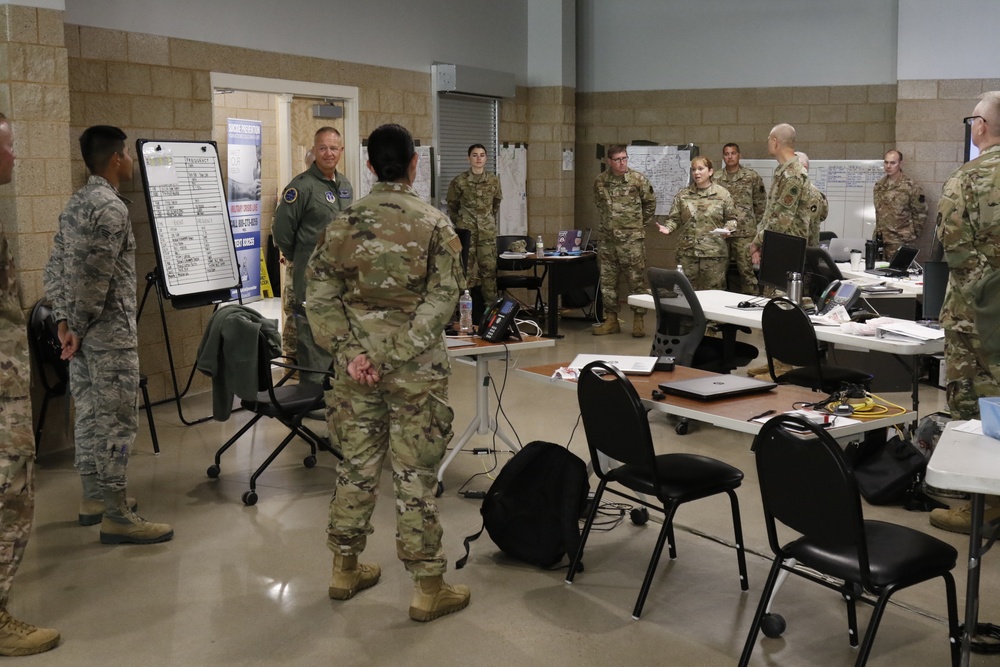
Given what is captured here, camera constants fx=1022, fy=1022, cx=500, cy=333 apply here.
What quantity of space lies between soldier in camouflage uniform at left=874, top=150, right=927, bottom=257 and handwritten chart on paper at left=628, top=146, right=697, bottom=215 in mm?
2063

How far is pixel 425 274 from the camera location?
11.3 ft

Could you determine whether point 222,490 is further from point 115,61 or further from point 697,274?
point 697,274

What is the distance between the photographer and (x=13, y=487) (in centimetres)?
322

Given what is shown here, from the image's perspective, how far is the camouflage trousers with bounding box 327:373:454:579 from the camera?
350 cm

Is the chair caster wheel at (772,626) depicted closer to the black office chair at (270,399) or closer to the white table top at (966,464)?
the white table top at (966,464)

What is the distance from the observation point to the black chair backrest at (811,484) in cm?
273

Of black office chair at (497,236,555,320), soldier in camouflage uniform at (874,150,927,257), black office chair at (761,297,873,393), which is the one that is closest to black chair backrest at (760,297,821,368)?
black office chair at (761,297,873,393)

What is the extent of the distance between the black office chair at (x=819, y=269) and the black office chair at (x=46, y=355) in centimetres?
412

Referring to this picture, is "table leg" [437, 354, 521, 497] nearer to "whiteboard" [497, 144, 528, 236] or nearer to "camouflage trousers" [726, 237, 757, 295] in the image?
"camouflage trousers" [726, 237, 757, 295]

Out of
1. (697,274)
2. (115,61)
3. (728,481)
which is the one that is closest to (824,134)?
(697,274)

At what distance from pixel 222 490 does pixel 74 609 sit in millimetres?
1388

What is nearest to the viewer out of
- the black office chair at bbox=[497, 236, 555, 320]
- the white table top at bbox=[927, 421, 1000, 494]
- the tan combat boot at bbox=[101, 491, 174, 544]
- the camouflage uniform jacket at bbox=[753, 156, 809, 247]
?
the white table top at bbox=[927, 421, 1000, 494]

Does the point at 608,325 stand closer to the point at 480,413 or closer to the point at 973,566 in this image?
the point at 480,413

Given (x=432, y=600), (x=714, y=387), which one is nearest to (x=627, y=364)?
(x=714, y=387)
